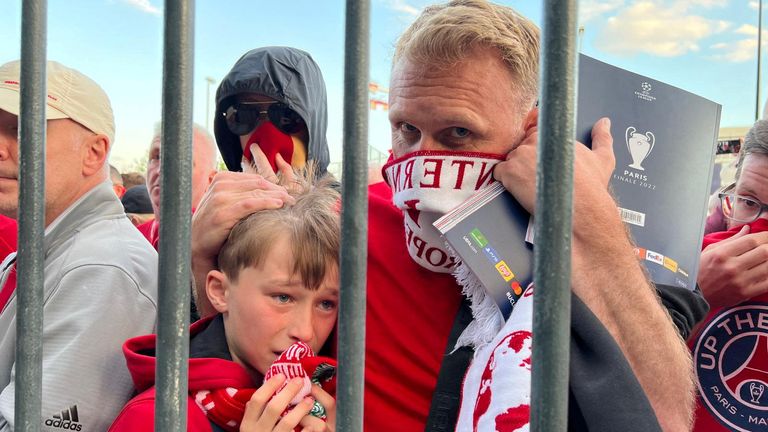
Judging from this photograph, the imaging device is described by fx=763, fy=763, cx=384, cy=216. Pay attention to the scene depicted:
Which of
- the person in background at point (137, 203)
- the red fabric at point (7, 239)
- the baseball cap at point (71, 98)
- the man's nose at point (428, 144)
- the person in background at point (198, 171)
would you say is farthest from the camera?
the person in background at point (137, 203)

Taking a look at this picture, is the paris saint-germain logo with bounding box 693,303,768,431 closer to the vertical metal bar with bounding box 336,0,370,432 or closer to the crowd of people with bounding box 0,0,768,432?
the crowd of people with bounding box 0,0,768,432

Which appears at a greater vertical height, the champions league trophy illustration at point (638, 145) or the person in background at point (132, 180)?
the champions league trophy illustration at point (638, 145)

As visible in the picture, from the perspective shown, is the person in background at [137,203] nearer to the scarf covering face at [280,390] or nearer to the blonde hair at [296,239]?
the blonde hair at [296,239]

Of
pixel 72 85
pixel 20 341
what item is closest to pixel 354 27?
pixel 20 341

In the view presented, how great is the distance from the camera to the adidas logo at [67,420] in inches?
65.3

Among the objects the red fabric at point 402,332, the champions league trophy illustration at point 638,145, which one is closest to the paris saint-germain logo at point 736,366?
the champions league trophy illustration at point 638,145

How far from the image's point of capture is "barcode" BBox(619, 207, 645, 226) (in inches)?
70.3

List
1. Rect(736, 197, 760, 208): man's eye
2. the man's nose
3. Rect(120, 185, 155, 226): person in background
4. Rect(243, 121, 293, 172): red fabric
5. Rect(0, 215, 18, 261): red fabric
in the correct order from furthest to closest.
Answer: Rect(120, 185, 155, 226): person in background → Rect(0, 215, 18, 261): red fabric → Rect(243, 121, 293, 172): red fabric → Rect(736, 197, 760, 208): man's eye → the man's nose

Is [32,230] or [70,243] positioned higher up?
[32,230]

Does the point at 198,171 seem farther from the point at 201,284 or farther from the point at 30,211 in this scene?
the point at 30,211

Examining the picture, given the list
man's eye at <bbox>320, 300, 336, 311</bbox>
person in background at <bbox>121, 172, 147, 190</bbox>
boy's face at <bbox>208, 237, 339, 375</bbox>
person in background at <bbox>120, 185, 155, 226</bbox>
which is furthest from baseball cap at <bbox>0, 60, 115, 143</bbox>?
person in background at <bbox>121, 172, 147, 190</bbox>

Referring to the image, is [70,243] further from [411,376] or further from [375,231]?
[411,376]

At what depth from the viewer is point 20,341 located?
869 millimetres

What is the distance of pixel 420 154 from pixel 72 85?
114 cm
